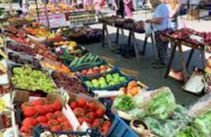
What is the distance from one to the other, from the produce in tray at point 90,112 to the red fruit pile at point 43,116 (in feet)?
0.46

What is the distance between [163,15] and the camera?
7.64m

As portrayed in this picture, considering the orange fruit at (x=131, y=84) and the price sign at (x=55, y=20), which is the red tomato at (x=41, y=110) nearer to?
the orange fruit at (x=131, y=84)

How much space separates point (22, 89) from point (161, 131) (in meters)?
1.93

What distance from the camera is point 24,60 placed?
18.6ft

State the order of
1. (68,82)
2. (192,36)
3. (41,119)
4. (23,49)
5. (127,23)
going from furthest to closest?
(127,23)
(192,36)
(23,49)
(68,82)
(41,119)

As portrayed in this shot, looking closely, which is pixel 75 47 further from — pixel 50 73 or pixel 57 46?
pixel 50 73

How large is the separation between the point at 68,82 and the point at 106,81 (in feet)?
2.06

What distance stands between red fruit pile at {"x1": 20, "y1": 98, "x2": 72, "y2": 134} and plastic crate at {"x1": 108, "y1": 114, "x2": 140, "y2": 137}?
0.48 m

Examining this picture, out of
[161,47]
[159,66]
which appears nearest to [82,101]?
[161,47]

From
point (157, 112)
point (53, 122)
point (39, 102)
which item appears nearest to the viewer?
point (157, 112)

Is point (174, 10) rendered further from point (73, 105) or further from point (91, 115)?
point (91, 115)

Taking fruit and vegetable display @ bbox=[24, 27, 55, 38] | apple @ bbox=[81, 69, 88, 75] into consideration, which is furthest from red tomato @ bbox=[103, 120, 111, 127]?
fruit and vegetable display @ bbox=[24, 27, 55, 38]

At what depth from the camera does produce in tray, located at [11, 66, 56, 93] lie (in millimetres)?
4352

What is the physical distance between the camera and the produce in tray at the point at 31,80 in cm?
435
